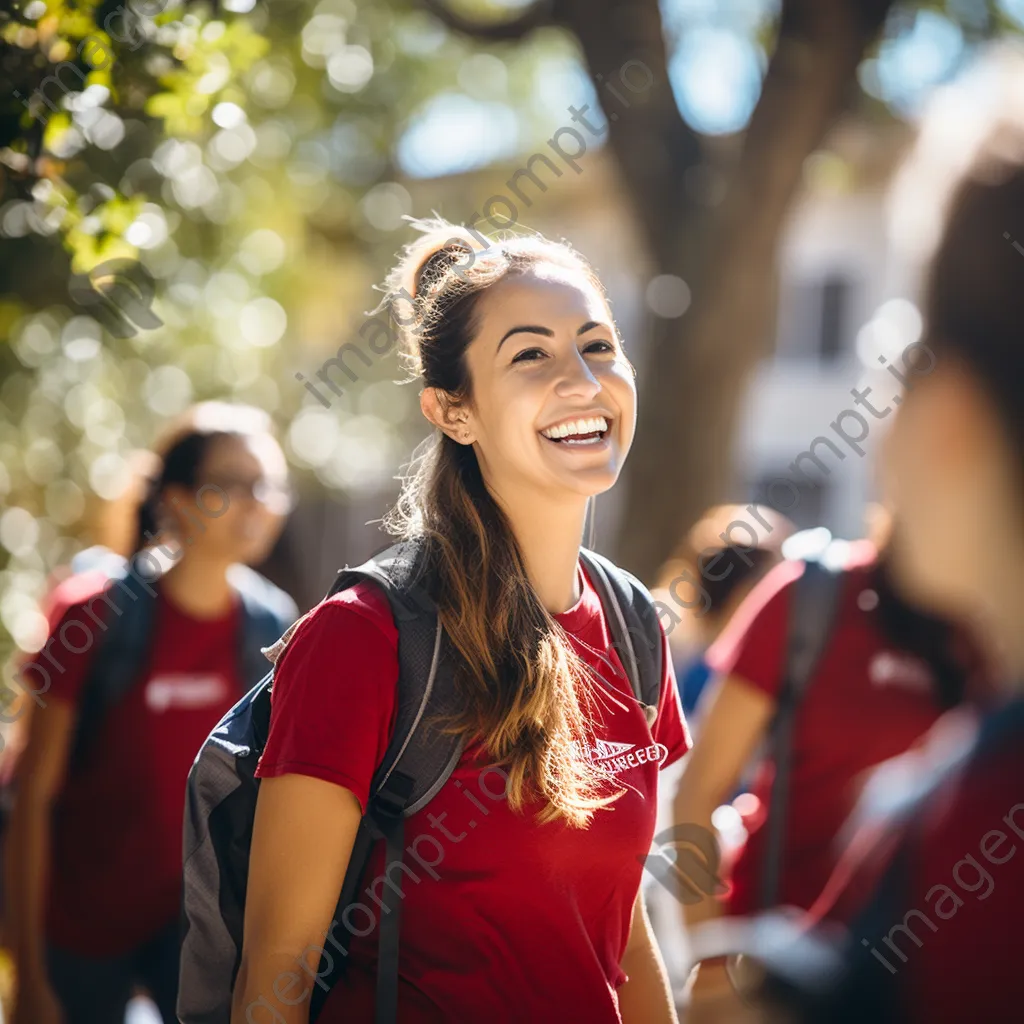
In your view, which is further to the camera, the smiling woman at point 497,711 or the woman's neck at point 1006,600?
the smiling woman at point 497,711

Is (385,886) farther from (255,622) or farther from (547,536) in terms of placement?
(255,622)

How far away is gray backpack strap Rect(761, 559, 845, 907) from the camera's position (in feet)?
9.84

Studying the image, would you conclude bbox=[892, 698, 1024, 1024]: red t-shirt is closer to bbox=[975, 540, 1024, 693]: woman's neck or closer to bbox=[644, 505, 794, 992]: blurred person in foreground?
bbox=[975, 540, 1024, 693]: woman's neck

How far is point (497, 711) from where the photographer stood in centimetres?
208

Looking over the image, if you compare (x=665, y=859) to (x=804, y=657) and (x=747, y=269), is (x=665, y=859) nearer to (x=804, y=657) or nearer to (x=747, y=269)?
(x=804, y=657)

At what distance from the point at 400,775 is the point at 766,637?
1.31m

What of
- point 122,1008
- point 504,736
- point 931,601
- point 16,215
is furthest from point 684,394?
point 931,601

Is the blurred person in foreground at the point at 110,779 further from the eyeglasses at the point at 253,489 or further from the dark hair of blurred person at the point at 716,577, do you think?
the dark hair of blurred person at the point at 716,577

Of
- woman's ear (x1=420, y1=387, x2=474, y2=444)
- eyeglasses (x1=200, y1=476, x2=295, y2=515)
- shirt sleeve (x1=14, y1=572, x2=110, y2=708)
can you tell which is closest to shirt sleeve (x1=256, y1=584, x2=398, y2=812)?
woman's ear (x1=420, y1=387, x2=474, y2=444)

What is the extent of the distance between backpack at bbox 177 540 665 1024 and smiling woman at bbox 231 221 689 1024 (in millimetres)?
15

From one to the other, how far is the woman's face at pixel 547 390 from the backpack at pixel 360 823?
0.38 metres

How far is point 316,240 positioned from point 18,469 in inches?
142

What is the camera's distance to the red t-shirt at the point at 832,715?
2.96 m

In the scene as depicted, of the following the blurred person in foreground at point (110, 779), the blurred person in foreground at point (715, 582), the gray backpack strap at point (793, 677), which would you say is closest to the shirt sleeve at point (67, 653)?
the blurred person in foreground at point (110, 779)
